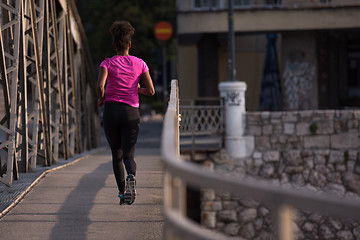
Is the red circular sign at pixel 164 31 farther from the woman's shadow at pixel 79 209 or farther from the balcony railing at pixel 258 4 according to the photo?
the woman's shadow at pixel 79 209

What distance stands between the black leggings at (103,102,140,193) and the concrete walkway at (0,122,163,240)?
0.40 m

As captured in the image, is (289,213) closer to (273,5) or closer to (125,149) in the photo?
(125,149)

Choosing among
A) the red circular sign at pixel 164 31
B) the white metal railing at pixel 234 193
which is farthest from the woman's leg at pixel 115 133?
the red circular sign at pixel 164 31

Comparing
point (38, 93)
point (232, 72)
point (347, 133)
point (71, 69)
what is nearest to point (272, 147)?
point (347, 133)

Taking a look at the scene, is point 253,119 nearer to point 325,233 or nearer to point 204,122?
point 204,122

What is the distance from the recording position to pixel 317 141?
15812mm

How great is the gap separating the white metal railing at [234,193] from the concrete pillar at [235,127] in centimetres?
1269

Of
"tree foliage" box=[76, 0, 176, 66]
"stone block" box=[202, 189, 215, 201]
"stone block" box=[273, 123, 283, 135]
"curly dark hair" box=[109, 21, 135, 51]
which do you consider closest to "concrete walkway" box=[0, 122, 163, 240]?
"curly dark hair" box=[109, 21, 135, 51]

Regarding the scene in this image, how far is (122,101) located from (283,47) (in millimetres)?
19151

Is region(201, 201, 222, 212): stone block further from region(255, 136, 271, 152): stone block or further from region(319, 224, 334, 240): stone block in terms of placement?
region(319, 224, 334, 240): stone block

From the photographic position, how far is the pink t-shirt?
19.6 feet

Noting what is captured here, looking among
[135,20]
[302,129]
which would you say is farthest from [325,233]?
[135,20]

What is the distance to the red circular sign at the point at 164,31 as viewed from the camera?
37638 mm

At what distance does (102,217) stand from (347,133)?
35.7 feet
